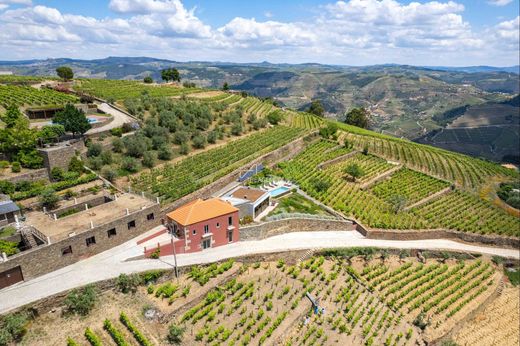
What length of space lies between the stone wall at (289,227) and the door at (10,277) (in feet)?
58.4

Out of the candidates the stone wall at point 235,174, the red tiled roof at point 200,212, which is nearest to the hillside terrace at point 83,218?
the red tiled roof at point 200,212

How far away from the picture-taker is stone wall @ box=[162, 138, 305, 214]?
3437 cm

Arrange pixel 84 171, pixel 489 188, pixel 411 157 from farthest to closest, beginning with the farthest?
pixel 411 157
pixel 489 188
pixel 84 171

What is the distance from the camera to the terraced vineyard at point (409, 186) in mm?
47344

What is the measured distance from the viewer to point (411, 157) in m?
64.1

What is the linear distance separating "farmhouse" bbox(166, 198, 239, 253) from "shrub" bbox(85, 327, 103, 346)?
9.61 m

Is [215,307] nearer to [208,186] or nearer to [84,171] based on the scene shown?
[208,186]

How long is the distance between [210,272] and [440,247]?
27.0 meters

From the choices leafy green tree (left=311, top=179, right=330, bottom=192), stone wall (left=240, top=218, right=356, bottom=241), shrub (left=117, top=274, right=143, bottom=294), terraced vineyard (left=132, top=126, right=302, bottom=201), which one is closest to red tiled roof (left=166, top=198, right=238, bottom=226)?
stone wall (left=240, top=218, right=356, bottom=241)

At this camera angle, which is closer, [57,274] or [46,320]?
[46,320]

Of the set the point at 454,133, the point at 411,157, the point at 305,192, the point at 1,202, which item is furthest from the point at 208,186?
the point at 454,133

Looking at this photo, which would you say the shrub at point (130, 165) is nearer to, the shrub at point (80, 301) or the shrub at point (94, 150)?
the shrub at point (94, 150)

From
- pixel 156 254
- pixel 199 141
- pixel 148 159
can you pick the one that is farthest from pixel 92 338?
pixel 199 141

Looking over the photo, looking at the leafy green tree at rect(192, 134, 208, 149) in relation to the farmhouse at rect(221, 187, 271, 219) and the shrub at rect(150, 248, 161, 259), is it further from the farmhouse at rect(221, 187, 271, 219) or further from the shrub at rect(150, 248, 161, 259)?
the shrub at rect(150, 248, 161, 259)
